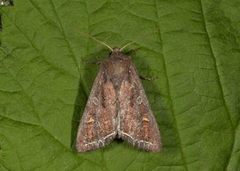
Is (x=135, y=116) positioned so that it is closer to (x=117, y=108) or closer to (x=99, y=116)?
(x=117, y=108)

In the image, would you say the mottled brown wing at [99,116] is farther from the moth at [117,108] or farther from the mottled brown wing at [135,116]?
the mottled brown wing at [135,116]

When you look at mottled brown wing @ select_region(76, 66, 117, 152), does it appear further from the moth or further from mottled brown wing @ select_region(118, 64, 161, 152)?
mottled brown wing @ select_region(118, 64, 161, 152)

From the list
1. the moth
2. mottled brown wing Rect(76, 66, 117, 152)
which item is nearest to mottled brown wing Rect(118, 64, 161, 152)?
the moth

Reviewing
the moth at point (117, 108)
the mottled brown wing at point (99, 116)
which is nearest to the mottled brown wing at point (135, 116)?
the moth at point (117, 108)

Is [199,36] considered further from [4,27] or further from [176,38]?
[4,27]

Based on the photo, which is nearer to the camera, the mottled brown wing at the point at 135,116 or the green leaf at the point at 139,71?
the green leaf at the point at 139,71

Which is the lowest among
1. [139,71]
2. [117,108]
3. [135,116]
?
[135,116]

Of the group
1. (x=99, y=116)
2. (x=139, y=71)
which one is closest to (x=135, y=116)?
(x=99, y=116)
